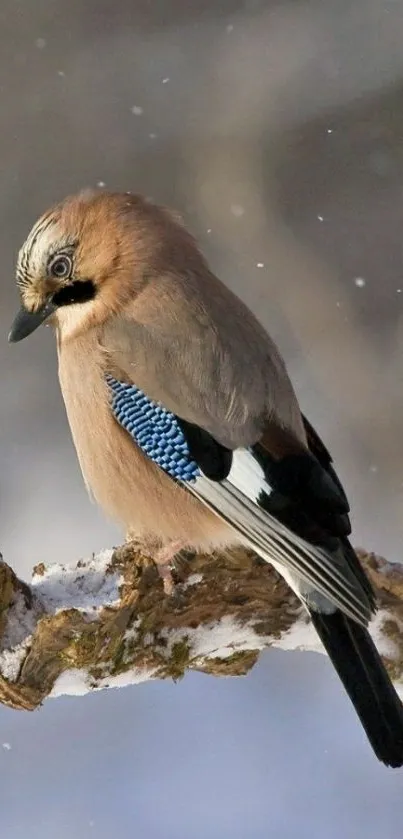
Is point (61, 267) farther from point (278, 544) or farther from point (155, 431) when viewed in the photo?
point (278, 544)

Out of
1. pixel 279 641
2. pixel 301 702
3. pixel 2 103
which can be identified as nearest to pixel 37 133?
pixel 2 103

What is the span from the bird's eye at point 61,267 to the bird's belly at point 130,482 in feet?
0.37

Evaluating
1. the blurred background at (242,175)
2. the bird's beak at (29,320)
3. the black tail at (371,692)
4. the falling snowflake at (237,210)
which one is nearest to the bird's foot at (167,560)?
the black tail at (371,692)

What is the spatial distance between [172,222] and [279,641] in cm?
57

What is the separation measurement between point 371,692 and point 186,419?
37 centimetres

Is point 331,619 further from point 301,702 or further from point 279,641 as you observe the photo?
point 301,702

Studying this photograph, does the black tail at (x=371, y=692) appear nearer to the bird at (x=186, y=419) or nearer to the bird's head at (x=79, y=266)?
Answer: the bird at (x=186, y=419)

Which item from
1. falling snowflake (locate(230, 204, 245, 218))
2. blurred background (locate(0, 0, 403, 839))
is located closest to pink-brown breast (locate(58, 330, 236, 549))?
blurred background (locate(0, 0, 403, 839))

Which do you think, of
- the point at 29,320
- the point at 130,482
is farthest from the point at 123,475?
the point at 29,320

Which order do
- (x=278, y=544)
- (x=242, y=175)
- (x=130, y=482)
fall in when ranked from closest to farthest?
1. (x=278, y=544)
2. (x=130, y=482)
3. (x=242, y=175)

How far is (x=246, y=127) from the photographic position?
266cm

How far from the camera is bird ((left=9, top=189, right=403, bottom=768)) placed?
48.5 inches

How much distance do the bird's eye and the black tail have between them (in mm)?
537

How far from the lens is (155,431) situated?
129cm
